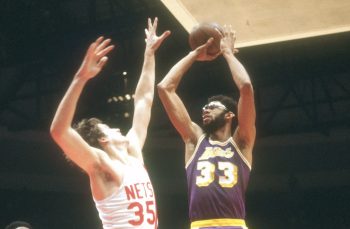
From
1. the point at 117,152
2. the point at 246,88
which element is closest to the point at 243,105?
the point at 246,88

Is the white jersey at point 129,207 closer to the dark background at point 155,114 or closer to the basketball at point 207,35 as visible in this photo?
the basketball at point 207,35

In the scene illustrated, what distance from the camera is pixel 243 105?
4.70 m

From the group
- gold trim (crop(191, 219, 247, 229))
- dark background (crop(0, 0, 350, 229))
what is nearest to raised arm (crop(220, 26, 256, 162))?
gold trim (crop(191, 219, 247, 229))

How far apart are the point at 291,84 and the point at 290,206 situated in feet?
10.1

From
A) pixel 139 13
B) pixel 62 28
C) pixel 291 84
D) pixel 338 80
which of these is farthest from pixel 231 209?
pixel 338 80

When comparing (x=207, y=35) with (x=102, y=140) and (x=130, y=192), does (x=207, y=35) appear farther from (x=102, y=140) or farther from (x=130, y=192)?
(x=130, y=192)

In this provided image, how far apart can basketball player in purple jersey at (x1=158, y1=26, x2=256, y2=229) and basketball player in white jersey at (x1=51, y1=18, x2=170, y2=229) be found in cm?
43

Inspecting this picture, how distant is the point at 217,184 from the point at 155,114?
8489 millimetres

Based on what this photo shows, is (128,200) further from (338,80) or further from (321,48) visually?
(338,80)

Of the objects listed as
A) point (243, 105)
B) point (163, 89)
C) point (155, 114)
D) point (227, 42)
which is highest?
point (155, 114)

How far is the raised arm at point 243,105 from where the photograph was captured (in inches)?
184

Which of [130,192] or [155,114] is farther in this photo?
[155,114]

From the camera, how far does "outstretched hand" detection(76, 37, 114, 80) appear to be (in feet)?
12.5

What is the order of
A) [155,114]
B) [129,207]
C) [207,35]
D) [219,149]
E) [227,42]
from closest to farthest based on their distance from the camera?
[129,207], [219,149], [227,42], [207,35], [155,114]
